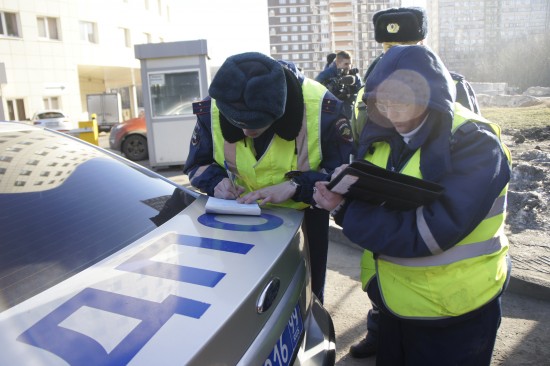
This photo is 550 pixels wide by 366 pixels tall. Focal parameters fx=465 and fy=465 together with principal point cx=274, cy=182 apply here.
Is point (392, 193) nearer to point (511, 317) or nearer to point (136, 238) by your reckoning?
point (136, 238)

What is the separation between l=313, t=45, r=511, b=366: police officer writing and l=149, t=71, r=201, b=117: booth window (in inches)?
292

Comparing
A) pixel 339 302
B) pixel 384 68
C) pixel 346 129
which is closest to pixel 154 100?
pixel 339 302

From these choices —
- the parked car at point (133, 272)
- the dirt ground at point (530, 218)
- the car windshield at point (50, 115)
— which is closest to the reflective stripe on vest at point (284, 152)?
the parked car at point (133, 272)

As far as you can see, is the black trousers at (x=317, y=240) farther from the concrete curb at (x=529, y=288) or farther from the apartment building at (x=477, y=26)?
the apartment building at (x=477, y=26)

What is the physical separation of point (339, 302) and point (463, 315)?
1.96 m

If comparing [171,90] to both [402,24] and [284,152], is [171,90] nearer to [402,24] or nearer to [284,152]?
[402,24]

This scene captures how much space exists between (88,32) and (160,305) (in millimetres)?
35707

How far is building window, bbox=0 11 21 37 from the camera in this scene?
27.2 meters

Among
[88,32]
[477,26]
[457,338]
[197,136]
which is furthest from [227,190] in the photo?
[477,26]

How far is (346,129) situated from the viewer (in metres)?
2.26

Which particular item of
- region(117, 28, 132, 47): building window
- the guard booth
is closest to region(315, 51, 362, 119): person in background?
the guard booth

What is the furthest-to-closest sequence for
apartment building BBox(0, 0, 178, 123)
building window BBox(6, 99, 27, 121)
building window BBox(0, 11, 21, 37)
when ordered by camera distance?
apartment building BBox(0, 0, 178, 123) < building window BBox(0, 11, 21, 37) < building window BBox(6, 99, 27, 121)

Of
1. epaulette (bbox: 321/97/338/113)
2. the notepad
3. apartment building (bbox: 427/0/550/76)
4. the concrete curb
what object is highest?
apartment building (bbox: 427/0/550/76)

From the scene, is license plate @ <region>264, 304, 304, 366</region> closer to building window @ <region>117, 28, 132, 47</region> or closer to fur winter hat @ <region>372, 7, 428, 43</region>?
fur winter hat @ <region>372, 7, 428, 43</region>
